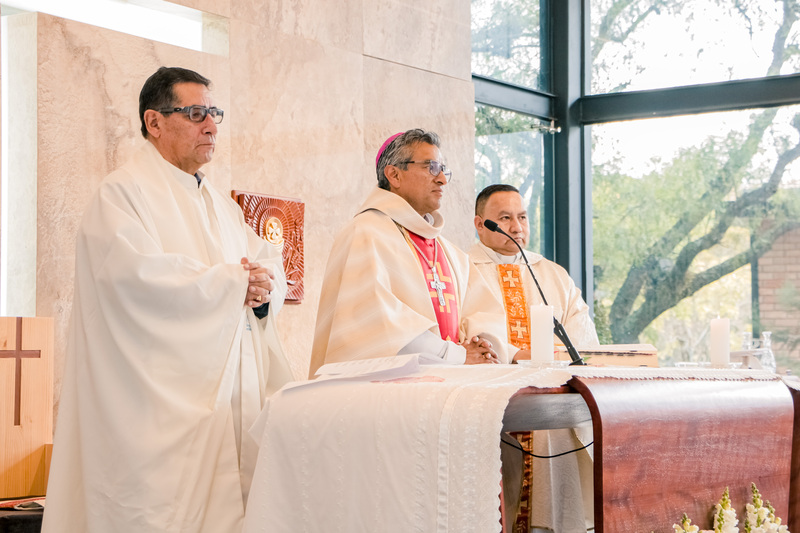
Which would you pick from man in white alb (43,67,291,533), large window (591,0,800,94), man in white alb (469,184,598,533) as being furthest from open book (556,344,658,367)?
large window (591,0,800,94)

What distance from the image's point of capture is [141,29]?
500 cm

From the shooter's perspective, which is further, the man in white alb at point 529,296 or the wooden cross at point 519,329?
the wooden cross at point 519,329

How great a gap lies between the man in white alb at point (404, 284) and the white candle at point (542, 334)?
21.0 inches

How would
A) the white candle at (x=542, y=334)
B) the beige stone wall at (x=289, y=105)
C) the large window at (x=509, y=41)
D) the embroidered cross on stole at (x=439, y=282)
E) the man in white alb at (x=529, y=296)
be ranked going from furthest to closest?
1. the large window at (x=509, y=41)
2. the man in white alb at (x=529, y=296)
3. the beige stone wall at (x=289, y=105)
4. the embroidered cross on stole at (x=439, y=282)
5. the white candle at (x=542, y=334)

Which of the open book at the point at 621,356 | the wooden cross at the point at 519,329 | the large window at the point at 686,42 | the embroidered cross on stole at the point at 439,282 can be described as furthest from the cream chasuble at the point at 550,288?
the large window at the point at 686,42

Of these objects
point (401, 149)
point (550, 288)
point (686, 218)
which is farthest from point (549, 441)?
point (686, 218)

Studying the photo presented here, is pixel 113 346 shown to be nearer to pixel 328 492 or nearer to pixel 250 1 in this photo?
pixel 328 492

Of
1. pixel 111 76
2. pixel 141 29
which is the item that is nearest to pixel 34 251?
pixel 111 76

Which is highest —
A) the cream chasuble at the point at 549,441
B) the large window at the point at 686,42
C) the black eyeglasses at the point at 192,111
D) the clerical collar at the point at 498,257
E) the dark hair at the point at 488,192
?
the large window at the point at 686,42

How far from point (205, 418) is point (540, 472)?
1.83 m

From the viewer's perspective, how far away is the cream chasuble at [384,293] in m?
3.61

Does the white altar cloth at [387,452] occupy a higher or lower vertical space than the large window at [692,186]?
lower

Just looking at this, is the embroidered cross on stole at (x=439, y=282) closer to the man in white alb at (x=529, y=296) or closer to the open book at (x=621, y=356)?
the open book at (x=621, y=356)

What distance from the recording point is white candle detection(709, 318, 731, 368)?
3641 mm
